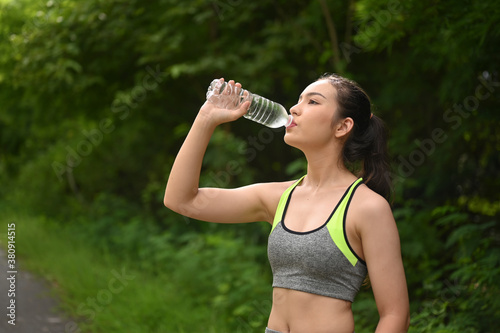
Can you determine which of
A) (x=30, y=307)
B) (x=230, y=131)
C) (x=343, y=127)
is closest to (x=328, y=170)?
(x=343, y=127)

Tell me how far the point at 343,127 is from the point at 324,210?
337mm

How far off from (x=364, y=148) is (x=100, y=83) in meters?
5.86

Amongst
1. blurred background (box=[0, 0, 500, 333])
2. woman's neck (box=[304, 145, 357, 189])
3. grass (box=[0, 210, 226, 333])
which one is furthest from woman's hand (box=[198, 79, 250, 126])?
grass (box=[0, 210, 226, 333])

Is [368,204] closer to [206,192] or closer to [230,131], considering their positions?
[206,192]

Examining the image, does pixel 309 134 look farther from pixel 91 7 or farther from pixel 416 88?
pixel 91 7

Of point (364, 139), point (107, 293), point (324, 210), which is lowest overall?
point (107, 293)

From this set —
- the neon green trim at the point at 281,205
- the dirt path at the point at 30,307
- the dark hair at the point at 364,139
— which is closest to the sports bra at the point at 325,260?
the neon green trim at the point at 281,205

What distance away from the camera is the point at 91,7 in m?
6.77

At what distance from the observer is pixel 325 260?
188 cm

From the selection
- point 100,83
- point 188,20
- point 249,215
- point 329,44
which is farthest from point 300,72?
point 249,215

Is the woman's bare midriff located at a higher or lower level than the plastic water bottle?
lower

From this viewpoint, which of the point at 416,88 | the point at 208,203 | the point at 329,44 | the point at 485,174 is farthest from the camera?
the point at 329,44

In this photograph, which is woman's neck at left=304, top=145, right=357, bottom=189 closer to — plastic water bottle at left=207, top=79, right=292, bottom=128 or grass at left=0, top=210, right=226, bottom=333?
plastic water bottle at left=207, top=79, right=292, bottom=128

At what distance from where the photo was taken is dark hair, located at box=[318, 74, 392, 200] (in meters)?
2.12
